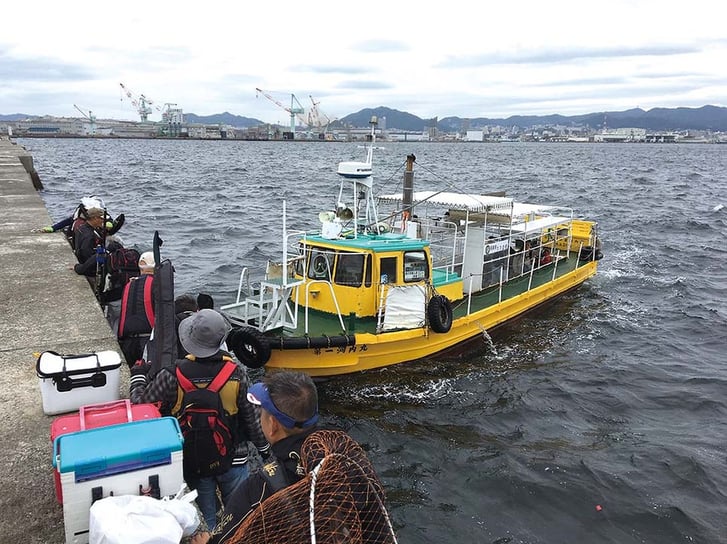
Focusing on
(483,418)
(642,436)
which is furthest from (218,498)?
(642,436)

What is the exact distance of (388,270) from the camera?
10484mm

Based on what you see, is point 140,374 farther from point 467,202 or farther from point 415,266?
point 467,202

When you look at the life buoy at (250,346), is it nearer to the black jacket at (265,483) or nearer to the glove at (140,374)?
the glove at (140,374)

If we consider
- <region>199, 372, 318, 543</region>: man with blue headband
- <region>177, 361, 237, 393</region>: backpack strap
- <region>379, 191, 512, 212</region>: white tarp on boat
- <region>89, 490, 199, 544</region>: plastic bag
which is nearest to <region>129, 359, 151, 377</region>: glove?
<region>177, 361, 237, 393</region>: backpack strap

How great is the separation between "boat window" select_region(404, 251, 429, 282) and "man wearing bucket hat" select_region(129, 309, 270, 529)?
6.97 m

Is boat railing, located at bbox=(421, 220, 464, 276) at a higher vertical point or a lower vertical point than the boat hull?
higher

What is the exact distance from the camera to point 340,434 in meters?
2.68

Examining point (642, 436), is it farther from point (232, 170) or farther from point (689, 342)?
point (232, 170)

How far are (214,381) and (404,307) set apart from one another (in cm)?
691

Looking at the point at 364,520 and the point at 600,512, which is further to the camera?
the point at 600,512

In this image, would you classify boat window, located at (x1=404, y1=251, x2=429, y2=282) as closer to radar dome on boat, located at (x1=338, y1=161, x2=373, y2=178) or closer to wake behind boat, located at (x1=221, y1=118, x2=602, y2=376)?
wake behind boat, located at (x1=221, y1=118, x2=602, y2=376)

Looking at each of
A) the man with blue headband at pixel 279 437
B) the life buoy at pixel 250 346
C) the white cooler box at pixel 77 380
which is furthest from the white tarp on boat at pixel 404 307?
the man with blue headband at pixel 279 437

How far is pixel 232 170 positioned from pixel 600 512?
192 feet

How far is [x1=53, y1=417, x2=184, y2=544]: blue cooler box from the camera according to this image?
9.55 ft
